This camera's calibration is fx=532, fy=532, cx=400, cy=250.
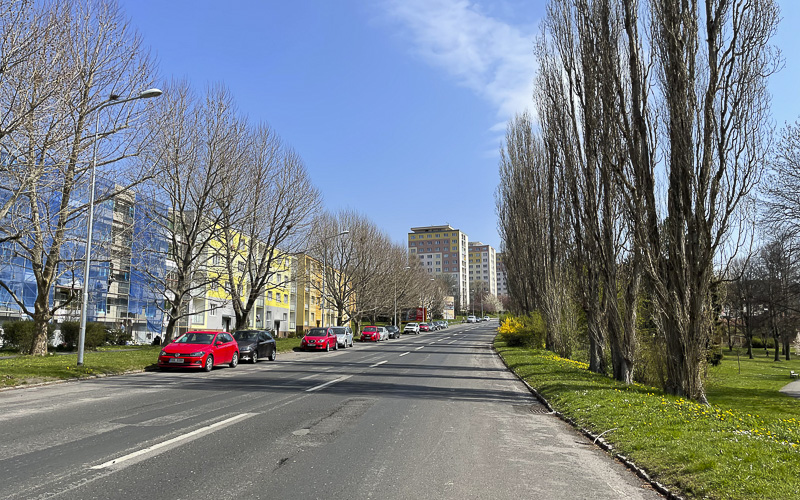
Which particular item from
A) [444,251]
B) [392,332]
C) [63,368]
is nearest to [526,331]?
[63,368]

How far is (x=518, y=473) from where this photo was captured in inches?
237

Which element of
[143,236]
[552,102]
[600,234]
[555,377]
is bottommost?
[555,377]

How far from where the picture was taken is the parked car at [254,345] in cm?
2366

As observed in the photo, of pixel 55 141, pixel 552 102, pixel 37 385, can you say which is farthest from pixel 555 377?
pixel 55 141

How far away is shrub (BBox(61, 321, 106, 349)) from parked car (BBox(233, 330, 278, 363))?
7863mm

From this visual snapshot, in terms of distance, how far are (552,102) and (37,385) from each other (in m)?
18.2

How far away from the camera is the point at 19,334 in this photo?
27891 millimetres

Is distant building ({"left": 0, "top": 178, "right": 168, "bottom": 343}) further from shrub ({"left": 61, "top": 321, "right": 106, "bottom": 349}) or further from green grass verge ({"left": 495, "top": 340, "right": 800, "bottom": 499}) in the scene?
green grass verge ({"left": 495, "top": 340, "right": 800, "bottom": 499})

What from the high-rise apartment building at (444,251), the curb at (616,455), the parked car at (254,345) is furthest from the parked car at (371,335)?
the high-rise apartment building at (444,251)

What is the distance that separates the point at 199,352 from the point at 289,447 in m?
12.9

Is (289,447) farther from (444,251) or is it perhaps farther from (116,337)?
(444,251)

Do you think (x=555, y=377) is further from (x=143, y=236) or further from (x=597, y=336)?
(x=143, y=236)

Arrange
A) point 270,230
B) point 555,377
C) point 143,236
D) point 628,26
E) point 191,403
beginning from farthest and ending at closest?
point 270,230, point 143,236, point 555,377, point 628,26, point 191,403

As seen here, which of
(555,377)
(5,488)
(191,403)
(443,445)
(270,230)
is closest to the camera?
(5,488)
